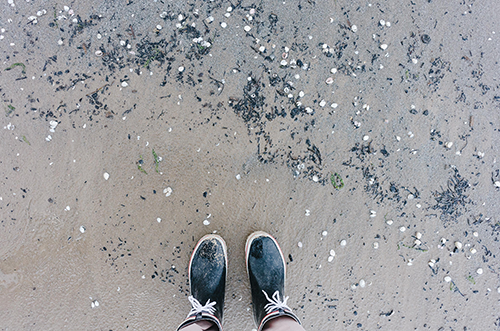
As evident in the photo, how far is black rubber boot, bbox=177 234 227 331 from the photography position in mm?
2330

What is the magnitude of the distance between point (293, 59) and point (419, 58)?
114cm

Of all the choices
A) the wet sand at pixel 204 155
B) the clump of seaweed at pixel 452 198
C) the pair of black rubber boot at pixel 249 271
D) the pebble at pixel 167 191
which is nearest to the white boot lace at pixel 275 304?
the pair of black rubber boot at pixel 249 271

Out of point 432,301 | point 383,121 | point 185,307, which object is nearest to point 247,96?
point 383,121

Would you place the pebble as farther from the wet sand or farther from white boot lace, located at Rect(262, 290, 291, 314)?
white boot lace, located at Rect(262, 290, 291, 314)

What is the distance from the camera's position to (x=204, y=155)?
235cm

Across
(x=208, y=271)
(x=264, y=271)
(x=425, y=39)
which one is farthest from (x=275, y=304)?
(x=425, y=39)

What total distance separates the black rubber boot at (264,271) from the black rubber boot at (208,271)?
0.82 ft

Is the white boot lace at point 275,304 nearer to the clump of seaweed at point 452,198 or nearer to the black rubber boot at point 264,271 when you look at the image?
the black rubber boot at point 264,271

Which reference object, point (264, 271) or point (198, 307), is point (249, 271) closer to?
point (264, 271)

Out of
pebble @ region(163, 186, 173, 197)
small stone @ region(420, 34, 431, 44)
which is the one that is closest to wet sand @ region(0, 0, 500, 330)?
pebble @ region(163, 186, 173, 197)

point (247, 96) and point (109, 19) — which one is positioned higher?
point (109, 19)

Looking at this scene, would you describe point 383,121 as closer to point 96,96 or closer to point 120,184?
point 120,184

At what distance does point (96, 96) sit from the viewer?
2363 mm

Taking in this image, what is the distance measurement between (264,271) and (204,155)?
1144mm
